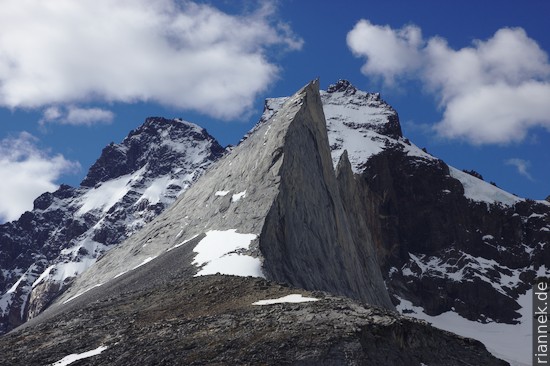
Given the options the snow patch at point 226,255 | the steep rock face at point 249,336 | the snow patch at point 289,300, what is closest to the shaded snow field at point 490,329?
the snow patch at point 226,255

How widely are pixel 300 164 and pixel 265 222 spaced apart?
50.2 feet

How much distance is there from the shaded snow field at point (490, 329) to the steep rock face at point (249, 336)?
137m

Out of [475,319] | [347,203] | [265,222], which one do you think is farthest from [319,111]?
[475,319]

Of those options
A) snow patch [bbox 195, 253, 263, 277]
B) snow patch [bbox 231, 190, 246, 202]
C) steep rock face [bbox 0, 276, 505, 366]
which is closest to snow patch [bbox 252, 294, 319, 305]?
steep rock face [bbox 0, 276, 505, 366]

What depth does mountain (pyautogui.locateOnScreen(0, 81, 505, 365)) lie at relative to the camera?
37656 millimetres

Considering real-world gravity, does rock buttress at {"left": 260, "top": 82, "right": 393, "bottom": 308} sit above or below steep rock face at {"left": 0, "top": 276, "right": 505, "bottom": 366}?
above

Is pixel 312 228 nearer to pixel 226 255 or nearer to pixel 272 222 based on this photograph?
pixel 272 222

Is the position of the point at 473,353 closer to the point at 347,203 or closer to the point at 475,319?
the point at 347,203

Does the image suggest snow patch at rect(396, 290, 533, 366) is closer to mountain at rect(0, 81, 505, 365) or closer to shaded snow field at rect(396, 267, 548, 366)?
shaded snow field at rect(396, 267, 548, 366)

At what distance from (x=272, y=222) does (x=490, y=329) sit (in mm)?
131435

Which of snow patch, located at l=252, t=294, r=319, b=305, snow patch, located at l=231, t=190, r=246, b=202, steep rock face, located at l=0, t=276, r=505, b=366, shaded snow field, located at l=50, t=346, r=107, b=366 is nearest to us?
steep rock face, located at l=0, t=276, r=505, b=366

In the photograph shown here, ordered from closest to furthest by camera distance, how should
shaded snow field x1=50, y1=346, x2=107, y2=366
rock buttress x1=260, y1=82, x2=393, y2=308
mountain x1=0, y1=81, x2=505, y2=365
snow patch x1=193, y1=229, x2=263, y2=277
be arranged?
mountain x1=0, y1=81, x2=505, y2=365 < shaded snow field x1=50, y1=346, x2=107, y2=366 < snow patch x1=193, y1=229, x2=263, y2=277 < rock buttress x1=260, y1=82, x2=393, y2=308

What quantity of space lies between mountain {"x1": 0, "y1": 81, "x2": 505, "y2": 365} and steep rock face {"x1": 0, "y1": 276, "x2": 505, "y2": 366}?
0.07 metres

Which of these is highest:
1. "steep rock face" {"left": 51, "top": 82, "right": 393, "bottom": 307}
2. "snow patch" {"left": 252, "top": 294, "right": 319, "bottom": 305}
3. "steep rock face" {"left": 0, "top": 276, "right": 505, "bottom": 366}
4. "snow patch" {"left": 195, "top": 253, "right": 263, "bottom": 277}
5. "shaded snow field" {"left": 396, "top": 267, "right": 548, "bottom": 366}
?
"shaded snow field" {"left": 396, "top": 267, "right": 548, "bottom": 366}
